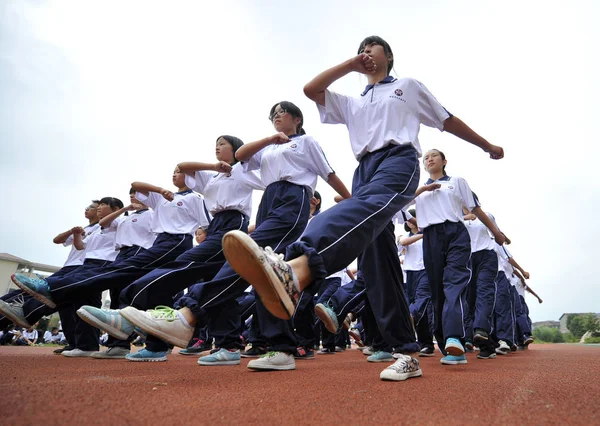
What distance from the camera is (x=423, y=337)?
540cm

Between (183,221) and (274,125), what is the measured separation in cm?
152

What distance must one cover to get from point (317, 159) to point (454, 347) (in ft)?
6.25

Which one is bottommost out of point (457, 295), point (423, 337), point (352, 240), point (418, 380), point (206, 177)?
point (423, 337)

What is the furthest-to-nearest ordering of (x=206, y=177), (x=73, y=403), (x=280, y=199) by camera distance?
(x=206, y=177) < (x=280, y=199) < (x=73, y=403)

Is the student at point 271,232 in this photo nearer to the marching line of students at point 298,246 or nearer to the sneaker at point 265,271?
the marching line of students at point 298,246

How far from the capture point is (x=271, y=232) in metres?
2.98

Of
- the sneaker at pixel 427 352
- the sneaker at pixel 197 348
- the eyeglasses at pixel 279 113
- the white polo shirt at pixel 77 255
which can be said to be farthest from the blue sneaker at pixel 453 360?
the white polo shirt at pixel 77 255

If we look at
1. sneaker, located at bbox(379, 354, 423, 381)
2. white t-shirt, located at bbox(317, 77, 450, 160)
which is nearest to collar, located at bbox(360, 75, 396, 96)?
white t-shirt, located at bbox(317, 77, 450, 160)

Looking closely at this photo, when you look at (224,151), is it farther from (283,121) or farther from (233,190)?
(283,121)

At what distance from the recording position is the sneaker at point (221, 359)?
317 cm

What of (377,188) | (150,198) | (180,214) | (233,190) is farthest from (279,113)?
(150,198)

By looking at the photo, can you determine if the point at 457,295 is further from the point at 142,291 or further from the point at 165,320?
the point at 142,291

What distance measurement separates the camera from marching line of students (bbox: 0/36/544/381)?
1786mm

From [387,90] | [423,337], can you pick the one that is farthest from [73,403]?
[423,337]
